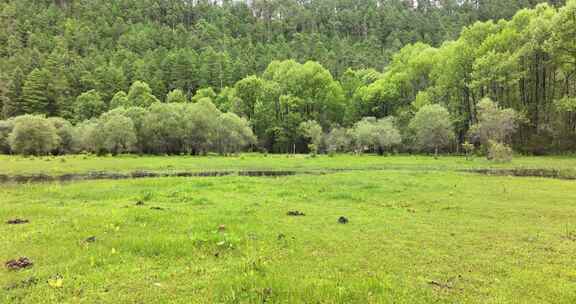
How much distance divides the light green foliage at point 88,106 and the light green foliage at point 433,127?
4053 inches

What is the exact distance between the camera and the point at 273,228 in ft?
43.9

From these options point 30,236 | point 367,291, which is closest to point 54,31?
point 30,236

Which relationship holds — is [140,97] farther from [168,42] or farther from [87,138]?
[168,42]

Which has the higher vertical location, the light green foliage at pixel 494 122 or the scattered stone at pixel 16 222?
the light green foliage at pixel 494 122

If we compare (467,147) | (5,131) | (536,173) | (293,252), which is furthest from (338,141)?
(5,131)

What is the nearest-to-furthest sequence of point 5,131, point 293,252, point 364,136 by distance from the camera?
point 293,252, point 5,131, point 364,136

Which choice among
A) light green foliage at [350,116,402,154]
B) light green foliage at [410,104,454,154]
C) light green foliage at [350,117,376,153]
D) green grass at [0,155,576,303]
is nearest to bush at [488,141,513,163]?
light green foliage at [410,104,454,154]

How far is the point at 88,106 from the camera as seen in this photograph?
10925 cm

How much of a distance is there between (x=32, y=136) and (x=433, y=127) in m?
89.7

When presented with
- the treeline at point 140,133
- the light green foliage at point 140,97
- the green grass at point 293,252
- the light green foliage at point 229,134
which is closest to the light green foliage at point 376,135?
the light green foliage at point 229,134

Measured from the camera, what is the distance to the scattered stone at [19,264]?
8867 millimetres

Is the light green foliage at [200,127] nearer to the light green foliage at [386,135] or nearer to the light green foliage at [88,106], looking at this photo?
the light green foliage at [386,135]

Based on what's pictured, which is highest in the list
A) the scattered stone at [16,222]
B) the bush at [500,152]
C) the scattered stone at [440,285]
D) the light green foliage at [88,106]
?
the light green foliage at [88,106]

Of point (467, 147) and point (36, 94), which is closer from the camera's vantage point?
point (467, 147)
